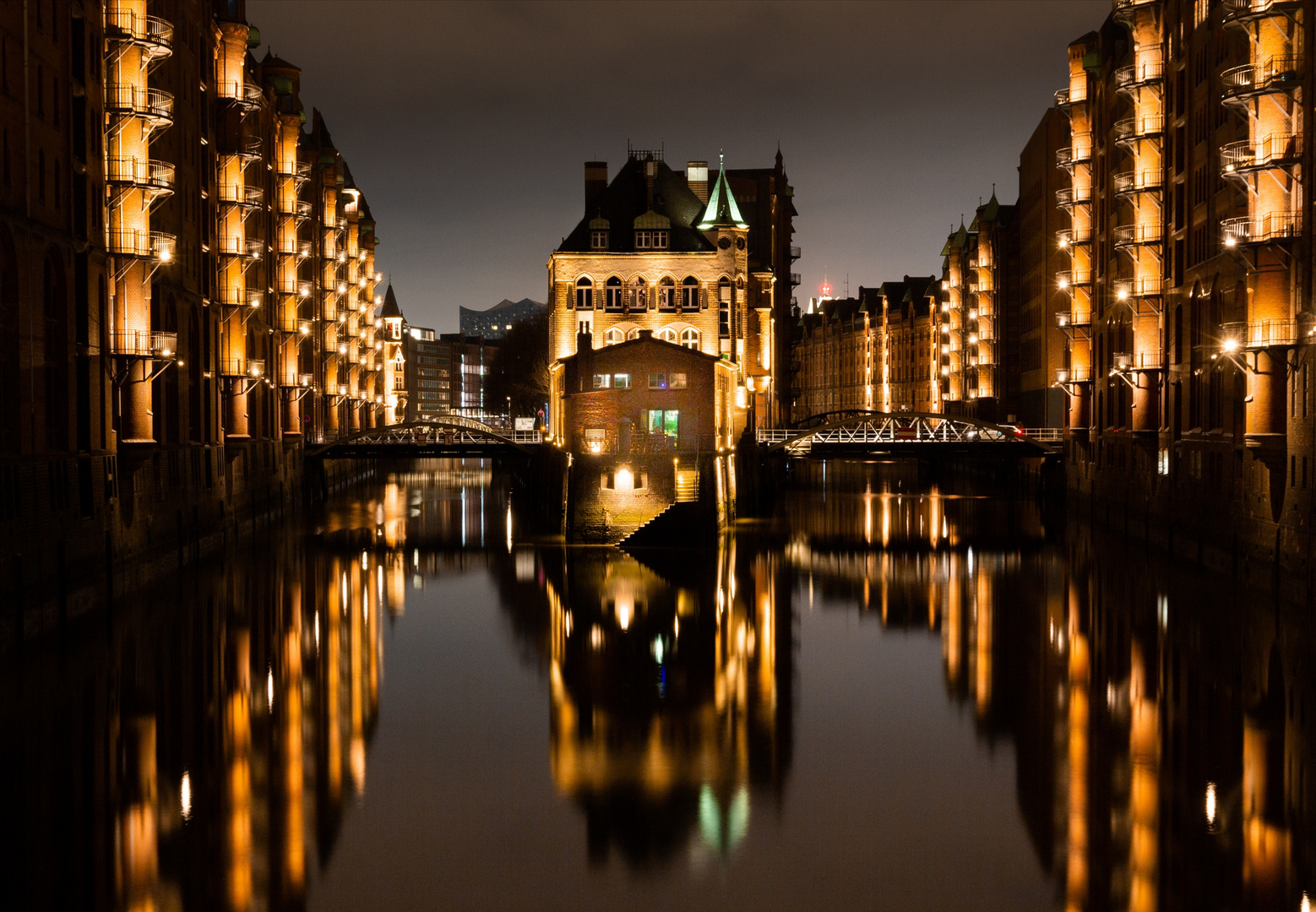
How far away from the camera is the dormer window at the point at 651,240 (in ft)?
224

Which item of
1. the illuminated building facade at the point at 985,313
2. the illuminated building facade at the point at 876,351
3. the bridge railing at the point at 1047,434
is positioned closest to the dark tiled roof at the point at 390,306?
the illuminated building facade at the point at 876,351

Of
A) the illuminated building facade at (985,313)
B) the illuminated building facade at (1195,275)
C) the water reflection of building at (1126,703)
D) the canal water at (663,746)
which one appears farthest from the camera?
the illuminated building facade at (985,313)

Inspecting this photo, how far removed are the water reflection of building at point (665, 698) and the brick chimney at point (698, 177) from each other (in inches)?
1443

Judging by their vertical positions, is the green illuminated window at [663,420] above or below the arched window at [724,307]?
below

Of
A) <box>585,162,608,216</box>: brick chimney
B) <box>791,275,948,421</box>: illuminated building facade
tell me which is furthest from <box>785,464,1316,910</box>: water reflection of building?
<box>791,275,948,421</box>: illuminated building facade

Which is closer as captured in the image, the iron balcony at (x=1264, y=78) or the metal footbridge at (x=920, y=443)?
the iron balcony at (x=1264, y=78)

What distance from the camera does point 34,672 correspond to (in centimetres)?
2522

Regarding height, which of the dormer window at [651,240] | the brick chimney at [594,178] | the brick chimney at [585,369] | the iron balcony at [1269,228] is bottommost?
the brick chimney at [585,369]

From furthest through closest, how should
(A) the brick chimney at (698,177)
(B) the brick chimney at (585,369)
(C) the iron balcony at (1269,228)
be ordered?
(A) the brick chimney at (698,177) < (B) the brick chimney at (585,369) < (C) the iron balcony at (1269,228)

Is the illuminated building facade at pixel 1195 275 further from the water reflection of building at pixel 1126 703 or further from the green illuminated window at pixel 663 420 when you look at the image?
the green illuminated window at pixel 663 420

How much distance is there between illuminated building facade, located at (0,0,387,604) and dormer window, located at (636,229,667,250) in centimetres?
1768

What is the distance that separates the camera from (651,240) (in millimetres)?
68312

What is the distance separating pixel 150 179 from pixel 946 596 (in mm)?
25358

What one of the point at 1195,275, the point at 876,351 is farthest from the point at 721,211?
the point at 876,351
